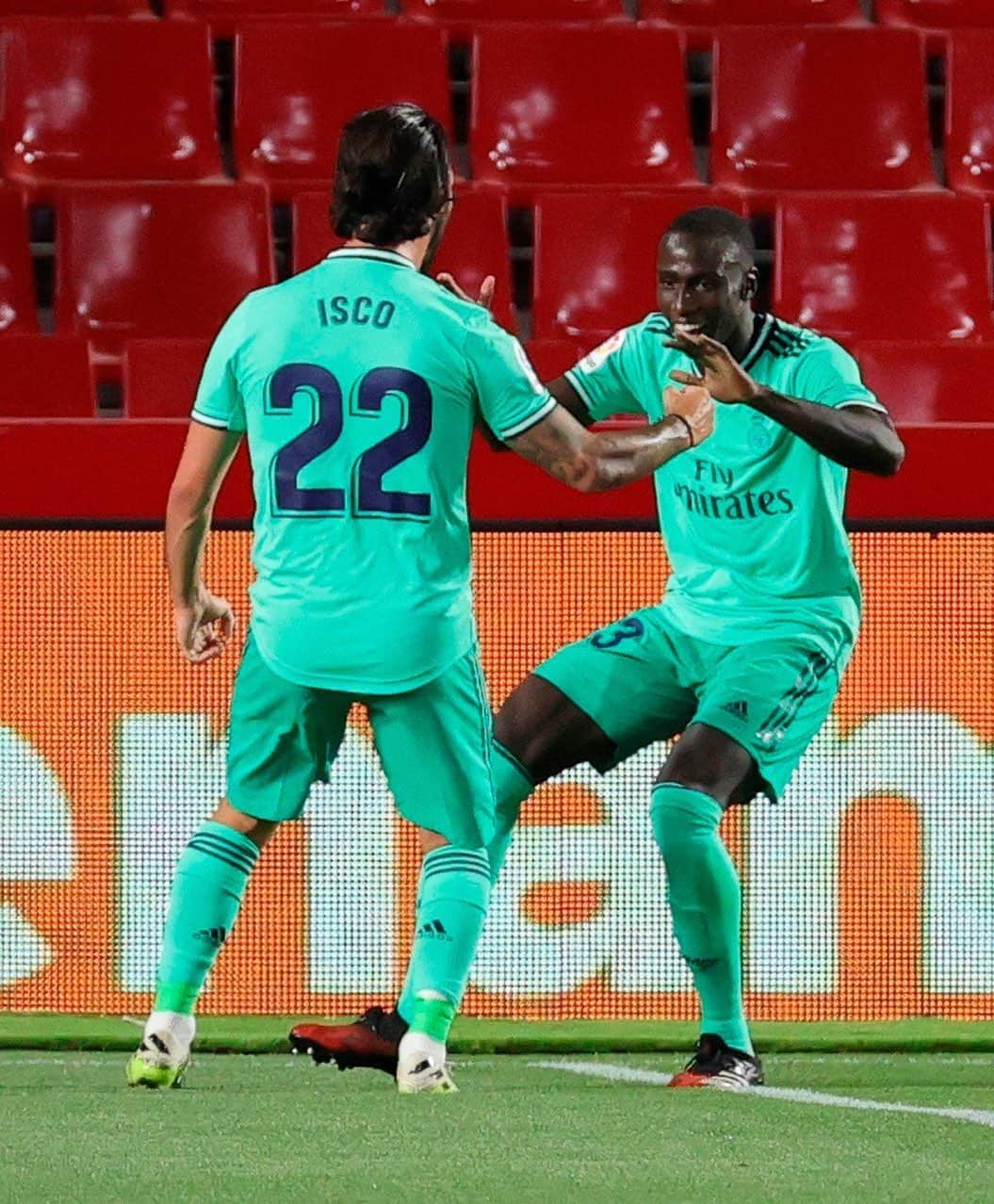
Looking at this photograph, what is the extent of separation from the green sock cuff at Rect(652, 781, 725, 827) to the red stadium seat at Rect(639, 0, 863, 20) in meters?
4.83

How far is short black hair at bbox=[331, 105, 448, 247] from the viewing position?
12.3 ft

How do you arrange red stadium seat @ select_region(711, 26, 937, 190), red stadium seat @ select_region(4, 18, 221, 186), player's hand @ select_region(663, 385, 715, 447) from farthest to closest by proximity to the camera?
1. red stadium seat @ select_region(711, 26, 937, 190)
2. red stadium seat @ select_region(4, 18, 221, 186)
3. player's hand @ select_region(663, 385, 715, 447)

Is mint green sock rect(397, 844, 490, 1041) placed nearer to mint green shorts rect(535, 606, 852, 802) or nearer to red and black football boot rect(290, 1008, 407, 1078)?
red and black football boot rect(290, 1008, 407, 1078)

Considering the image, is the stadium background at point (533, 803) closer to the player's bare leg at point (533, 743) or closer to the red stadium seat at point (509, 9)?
the player's bare leg at point (533, 743)

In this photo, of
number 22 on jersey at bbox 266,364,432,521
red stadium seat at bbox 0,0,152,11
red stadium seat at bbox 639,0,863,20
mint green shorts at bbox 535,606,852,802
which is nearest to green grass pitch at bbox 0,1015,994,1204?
mint green shorts at bbox 535,606,852,802

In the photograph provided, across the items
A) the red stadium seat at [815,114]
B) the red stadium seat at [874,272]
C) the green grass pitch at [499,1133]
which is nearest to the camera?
the green grass pitch at [499,1133]

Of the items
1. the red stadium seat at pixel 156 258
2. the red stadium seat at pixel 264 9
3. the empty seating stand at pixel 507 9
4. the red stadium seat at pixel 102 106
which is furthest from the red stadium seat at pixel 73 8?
A: the red stadium seat at pixel 156 258

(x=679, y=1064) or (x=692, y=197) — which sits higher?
(x=692, y=197)

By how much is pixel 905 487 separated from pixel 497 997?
1413 millimetres

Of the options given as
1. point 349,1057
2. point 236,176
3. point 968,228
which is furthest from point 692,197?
point 349,1057

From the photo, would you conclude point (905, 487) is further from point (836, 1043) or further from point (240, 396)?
point (240, 396)

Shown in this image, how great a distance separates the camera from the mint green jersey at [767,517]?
4.39 meters

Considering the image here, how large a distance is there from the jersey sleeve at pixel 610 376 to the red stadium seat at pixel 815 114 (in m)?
3.50

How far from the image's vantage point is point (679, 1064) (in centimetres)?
471
